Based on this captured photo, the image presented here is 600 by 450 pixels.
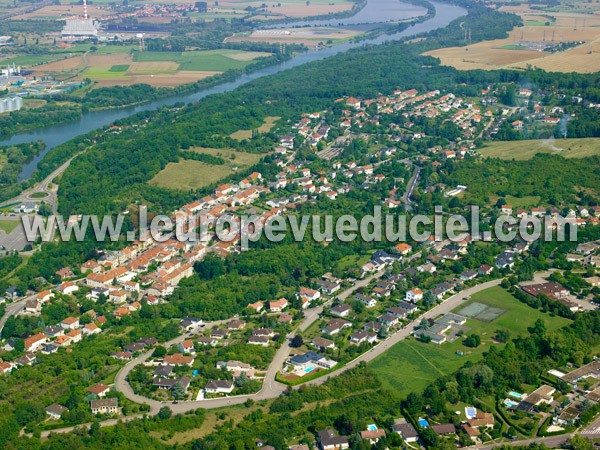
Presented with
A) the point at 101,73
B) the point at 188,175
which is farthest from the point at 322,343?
the point at 101,73

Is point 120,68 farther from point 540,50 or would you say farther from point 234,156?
point 540,50

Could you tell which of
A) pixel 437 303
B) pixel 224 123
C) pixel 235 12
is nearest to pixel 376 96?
pixel 224 123

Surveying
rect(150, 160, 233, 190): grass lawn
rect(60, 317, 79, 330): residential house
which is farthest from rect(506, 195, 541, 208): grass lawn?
rect(60, 317, 79, 330): residential house

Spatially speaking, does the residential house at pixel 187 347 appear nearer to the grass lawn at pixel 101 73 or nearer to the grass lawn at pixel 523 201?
the grass lawn at pixel 523 201

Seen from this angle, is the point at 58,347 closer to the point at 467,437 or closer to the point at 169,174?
the point at 467,437

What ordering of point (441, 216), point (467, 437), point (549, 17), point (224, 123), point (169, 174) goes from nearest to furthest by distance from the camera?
point (467, 437) → point (441, 216) → point (169, 174) → point (224, 123) → point (549, 17)
